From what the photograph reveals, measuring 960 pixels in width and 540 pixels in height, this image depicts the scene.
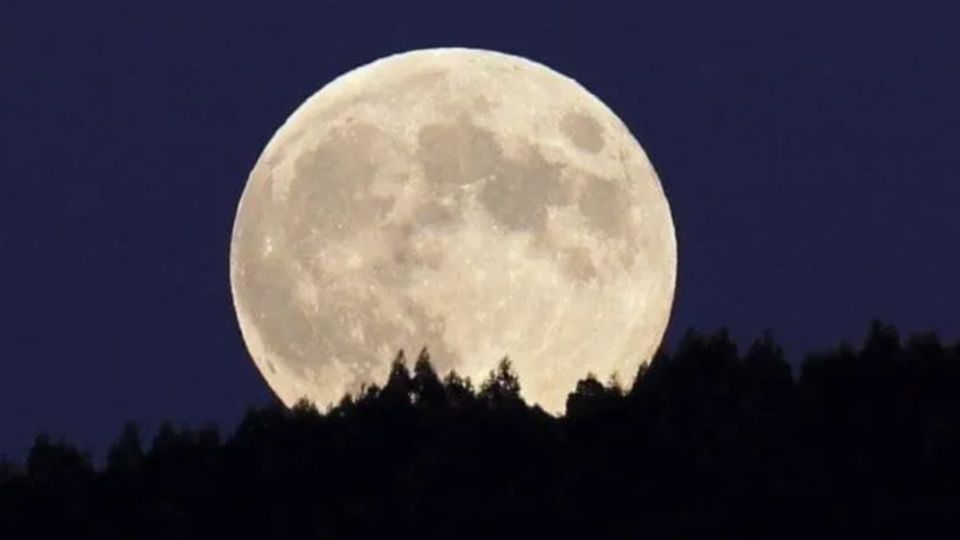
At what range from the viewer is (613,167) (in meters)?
19.7

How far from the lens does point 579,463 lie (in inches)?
586

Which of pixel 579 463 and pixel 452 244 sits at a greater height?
pixel 452 244

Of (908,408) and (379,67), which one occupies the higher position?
(379,67)

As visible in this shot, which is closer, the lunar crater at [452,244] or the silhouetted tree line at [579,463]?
the silhouetted tree line at [579,463]

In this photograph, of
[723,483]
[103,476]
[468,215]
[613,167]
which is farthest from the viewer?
[613,167]

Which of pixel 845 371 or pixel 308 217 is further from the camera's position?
pixel 308 217

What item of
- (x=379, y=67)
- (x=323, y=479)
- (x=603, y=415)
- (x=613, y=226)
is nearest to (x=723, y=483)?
(x=603, y=415)

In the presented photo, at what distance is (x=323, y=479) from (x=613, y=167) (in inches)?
205

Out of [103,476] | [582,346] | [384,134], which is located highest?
[384,134]

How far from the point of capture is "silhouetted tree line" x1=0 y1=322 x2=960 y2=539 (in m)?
14.6

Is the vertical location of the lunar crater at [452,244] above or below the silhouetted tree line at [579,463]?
above

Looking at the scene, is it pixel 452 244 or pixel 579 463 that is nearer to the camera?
pixel 579 463

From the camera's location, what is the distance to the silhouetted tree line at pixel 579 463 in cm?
1462

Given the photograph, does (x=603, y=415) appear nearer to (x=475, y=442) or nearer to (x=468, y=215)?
(x=475, y=442)
